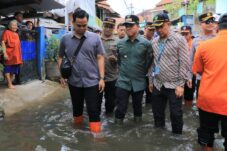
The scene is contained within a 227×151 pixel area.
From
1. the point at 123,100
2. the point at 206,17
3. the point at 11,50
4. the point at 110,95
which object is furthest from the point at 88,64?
the point at 11,50

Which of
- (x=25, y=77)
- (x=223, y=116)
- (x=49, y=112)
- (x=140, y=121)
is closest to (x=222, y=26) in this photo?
(x=223, y=116)

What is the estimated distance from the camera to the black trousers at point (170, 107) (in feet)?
18.8

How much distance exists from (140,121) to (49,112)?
2.20 metres

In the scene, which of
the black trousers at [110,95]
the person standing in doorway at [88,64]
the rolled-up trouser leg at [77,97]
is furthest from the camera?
the black trousers at [110,95]

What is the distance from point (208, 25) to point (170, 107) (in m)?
2.13

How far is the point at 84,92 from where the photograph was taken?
5.95 metres

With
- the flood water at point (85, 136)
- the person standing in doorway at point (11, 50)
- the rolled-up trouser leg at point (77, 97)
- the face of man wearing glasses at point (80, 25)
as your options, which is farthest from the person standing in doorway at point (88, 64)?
the person standing in doorway at point (11, 50)

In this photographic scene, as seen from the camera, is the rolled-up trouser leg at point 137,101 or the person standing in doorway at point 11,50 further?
the person standing in doorway at point 11,50

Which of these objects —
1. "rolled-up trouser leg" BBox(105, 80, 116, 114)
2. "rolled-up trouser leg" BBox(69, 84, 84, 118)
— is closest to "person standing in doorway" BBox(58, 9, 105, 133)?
"rolled-up trouser leg" BBox(69, 84, 84, 118)

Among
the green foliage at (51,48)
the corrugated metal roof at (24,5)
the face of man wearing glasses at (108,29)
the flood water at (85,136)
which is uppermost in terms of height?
the corrugated metal roof at (24,5)

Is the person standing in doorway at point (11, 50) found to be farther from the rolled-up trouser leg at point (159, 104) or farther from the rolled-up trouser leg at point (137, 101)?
the rolled-up trouser leg at point (159, 104)

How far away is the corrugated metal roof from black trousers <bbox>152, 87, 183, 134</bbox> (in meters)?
6.92

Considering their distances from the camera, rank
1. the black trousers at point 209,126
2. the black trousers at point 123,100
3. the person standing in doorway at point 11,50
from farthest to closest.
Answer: the person standing in doorway at point 11,50 → the black trousers at point 123,100 → the black trousers at point 209,126

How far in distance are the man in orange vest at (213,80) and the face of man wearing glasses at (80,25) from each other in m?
1.86
